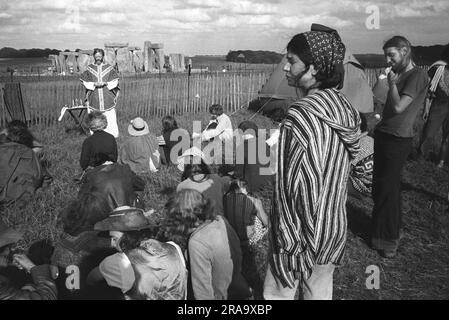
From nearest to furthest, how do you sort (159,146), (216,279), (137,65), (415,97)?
(216,279) → (415,97) → (159,146) → (137,65)

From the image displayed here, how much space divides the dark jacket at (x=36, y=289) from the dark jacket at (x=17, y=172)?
2250 millimetres

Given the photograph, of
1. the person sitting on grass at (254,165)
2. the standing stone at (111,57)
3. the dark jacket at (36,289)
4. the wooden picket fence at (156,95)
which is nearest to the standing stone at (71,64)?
the standing stone at (111,57)

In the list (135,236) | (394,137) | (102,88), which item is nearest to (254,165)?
(394,137)

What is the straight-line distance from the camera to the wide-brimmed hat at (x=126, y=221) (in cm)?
280

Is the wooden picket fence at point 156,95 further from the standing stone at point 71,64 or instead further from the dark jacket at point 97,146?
the standing stone at point 71,64

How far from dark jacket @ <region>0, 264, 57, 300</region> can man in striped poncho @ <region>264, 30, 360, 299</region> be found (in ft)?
4.23

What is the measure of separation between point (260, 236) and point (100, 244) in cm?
139

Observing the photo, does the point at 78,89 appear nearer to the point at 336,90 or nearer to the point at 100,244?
the point at 100,244

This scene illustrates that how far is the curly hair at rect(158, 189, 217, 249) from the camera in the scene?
2730mm

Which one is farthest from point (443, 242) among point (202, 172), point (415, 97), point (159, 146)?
point (159, 146)

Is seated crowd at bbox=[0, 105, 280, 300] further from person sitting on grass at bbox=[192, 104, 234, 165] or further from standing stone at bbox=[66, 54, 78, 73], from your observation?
standing stone at bbox=[66, 54, 78, 73]

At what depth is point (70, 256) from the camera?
3.70 metres

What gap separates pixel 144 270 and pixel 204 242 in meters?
0.41

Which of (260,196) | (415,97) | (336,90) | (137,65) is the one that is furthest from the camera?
(137,65)
